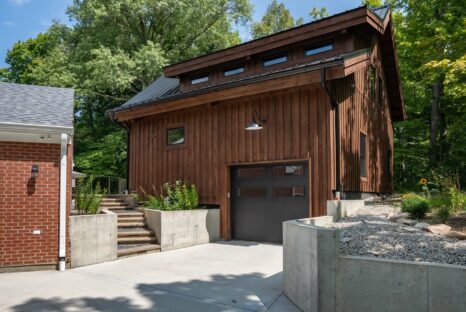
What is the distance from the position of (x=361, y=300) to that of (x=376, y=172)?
1017cm

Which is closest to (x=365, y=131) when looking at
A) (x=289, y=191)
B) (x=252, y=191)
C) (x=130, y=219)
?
(x=289, y=191)

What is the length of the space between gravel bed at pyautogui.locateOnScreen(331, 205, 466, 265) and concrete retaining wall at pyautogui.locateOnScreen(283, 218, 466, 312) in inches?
21.3

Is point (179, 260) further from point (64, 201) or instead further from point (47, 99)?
point (47, 99)

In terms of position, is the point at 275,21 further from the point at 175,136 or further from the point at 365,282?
the point at 365,282

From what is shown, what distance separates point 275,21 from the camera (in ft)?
116

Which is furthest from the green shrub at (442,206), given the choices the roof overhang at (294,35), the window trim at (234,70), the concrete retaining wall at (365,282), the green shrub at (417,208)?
the window trim at (234,70)

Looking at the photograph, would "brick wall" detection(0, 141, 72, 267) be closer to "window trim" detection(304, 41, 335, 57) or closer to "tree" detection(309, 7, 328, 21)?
"window trim" detection(304, 41, 335, 57)

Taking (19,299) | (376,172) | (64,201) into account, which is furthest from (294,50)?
(19,299)

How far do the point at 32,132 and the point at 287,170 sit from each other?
19.8ft

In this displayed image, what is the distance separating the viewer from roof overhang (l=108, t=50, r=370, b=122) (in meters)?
8.94

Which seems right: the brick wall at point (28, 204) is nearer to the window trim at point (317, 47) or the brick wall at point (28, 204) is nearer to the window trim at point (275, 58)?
the window trim at point (275, 58)

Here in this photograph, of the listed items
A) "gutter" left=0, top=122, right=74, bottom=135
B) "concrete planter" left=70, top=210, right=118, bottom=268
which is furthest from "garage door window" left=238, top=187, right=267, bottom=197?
"gutter" left=0, top=122, right=74, bottom=135

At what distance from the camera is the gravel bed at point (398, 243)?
4.78 metres

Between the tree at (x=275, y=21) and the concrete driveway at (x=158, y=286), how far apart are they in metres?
28.9
